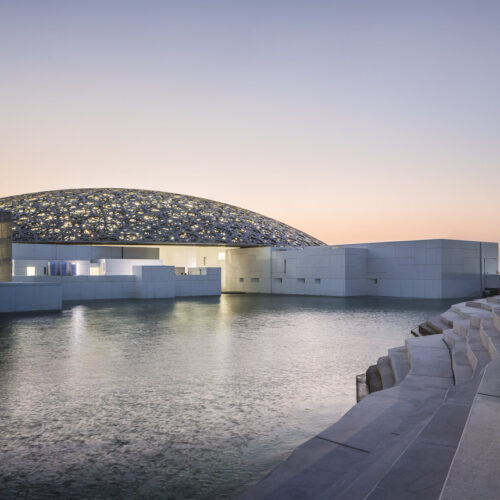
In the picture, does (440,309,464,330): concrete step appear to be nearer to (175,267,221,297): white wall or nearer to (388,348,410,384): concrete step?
(388,348,410,384): concrete step

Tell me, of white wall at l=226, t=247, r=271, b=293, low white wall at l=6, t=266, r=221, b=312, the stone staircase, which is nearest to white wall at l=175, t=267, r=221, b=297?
low white wall at l=6, t=266, r=221, b=312

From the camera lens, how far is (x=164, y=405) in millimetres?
6047

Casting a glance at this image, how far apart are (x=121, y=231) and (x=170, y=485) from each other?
129 feet

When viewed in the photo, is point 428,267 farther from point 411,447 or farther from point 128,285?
point 411,447

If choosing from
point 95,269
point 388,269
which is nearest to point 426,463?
point 388,269

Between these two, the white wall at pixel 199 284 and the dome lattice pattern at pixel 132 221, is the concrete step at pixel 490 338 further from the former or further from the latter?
the dome lattice pattern at pixel 132 221

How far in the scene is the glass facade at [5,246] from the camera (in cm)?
2562

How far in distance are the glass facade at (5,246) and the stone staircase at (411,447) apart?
2429 centimetres

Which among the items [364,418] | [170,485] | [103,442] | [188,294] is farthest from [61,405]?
[188,294]

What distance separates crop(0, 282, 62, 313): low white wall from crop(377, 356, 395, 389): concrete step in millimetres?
17242

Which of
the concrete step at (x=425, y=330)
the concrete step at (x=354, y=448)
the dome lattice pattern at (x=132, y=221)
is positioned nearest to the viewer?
the concrete step at (x=354, y=448)

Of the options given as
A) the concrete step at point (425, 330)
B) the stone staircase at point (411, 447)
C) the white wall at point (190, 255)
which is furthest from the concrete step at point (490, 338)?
the white wall at point (190, 255)

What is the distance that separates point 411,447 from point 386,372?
412 centimetres

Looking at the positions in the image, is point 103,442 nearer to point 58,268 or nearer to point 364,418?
point 364,418
